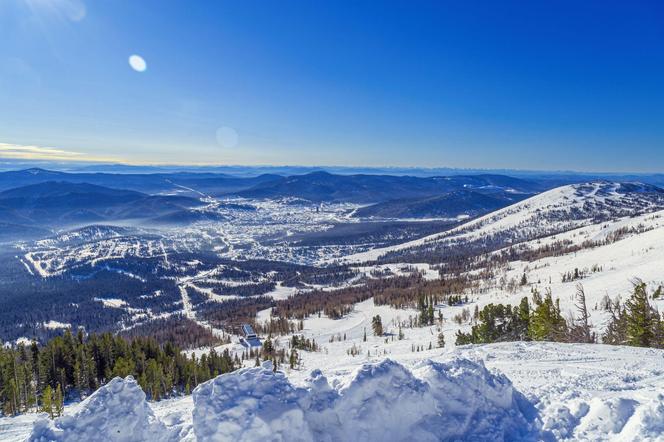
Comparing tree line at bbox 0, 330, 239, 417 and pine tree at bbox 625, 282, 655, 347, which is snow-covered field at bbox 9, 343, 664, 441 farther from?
tree line at bbox 0, 330, 239, 417

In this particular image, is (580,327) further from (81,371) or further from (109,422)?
(81,371)

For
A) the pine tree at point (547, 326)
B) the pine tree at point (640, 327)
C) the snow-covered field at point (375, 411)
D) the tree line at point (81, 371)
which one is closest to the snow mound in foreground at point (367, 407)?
the snow-covered field at point (375, 411)

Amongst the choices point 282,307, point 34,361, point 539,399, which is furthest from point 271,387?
point 282,307

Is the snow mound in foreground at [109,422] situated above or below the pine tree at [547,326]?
above

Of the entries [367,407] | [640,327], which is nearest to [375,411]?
[367,407]

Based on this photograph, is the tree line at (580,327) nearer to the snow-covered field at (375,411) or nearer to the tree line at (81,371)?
the snow-covered field at (375,411)

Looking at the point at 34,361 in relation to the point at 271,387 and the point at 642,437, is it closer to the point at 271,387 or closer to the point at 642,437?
the point at 271,387

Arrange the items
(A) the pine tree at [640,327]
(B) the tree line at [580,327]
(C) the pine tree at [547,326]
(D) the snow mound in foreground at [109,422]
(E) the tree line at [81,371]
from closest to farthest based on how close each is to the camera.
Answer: (D) the snow mound in foreground at [109,422], (A) the pine tree at [640,327], (B) the tree line at [580,327], (E) the tree line at [81,371], (C) the pine tree at [547,326]

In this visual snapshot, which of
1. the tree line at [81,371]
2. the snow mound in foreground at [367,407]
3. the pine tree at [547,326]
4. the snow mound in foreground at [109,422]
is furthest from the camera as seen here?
the pine tree at [547,326]
